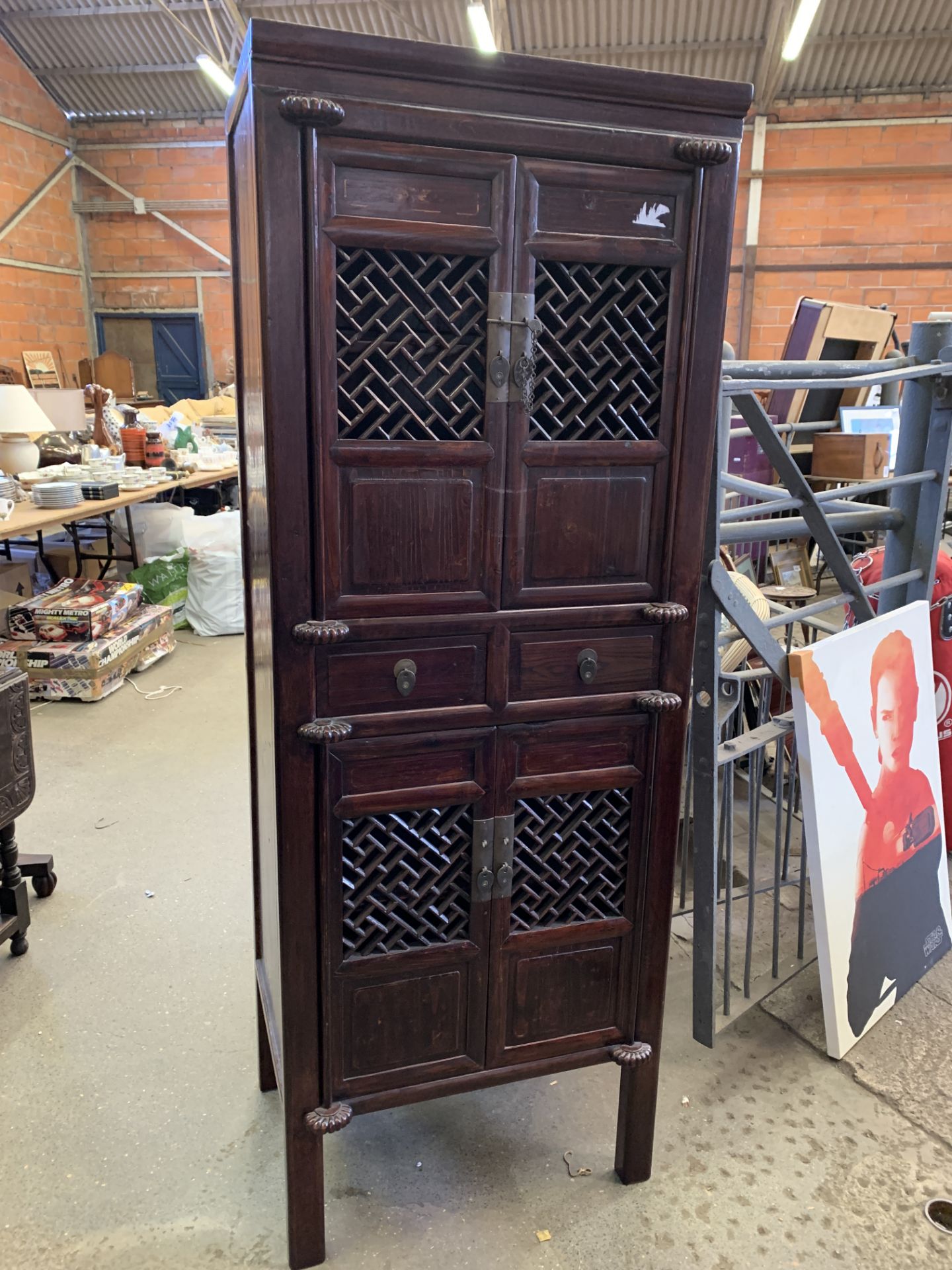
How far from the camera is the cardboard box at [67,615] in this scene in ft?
12.3

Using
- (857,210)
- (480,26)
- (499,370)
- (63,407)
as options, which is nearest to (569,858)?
(499,370)

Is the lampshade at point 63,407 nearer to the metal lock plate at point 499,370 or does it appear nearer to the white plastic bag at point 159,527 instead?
the white plastic bag at point 159,527

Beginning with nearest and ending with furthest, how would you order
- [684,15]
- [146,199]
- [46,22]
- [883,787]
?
[883,787]
[684,15]
[46,22]
[146,199]

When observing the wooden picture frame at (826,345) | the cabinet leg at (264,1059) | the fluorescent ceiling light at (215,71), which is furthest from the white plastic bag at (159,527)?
the cabinet leg at (264,1059)

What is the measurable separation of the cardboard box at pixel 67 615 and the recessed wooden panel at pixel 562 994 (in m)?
2.98

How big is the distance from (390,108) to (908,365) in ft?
5.11

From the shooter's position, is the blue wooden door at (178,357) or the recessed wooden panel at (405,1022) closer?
the recessed wooden panel at (405,1022)

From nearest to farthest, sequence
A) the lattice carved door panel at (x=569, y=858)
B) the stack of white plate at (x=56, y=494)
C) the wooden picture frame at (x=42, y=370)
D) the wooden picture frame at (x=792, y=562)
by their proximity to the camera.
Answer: the lattice carved door panel at (x=569, y=858)
the stack of white plate at (x=56, y=494)
the wooden picture frame at (x=792, y=562)
the wooden picture frame at (x=42, y=370)

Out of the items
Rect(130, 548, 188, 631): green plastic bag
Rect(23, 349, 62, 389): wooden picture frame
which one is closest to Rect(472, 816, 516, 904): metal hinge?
Rect(130, 548, 188, 631): green plastic bag

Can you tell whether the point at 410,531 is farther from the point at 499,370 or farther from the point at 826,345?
the point at 826,345

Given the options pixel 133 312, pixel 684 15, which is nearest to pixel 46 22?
pixel 133 312

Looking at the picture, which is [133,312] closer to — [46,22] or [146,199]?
[146,199]

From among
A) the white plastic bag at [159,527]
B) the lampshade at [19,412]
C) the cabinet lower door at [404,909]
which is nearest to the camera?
the cabinet lower door at [404,909]

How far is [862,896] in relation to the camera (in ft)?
6.06
